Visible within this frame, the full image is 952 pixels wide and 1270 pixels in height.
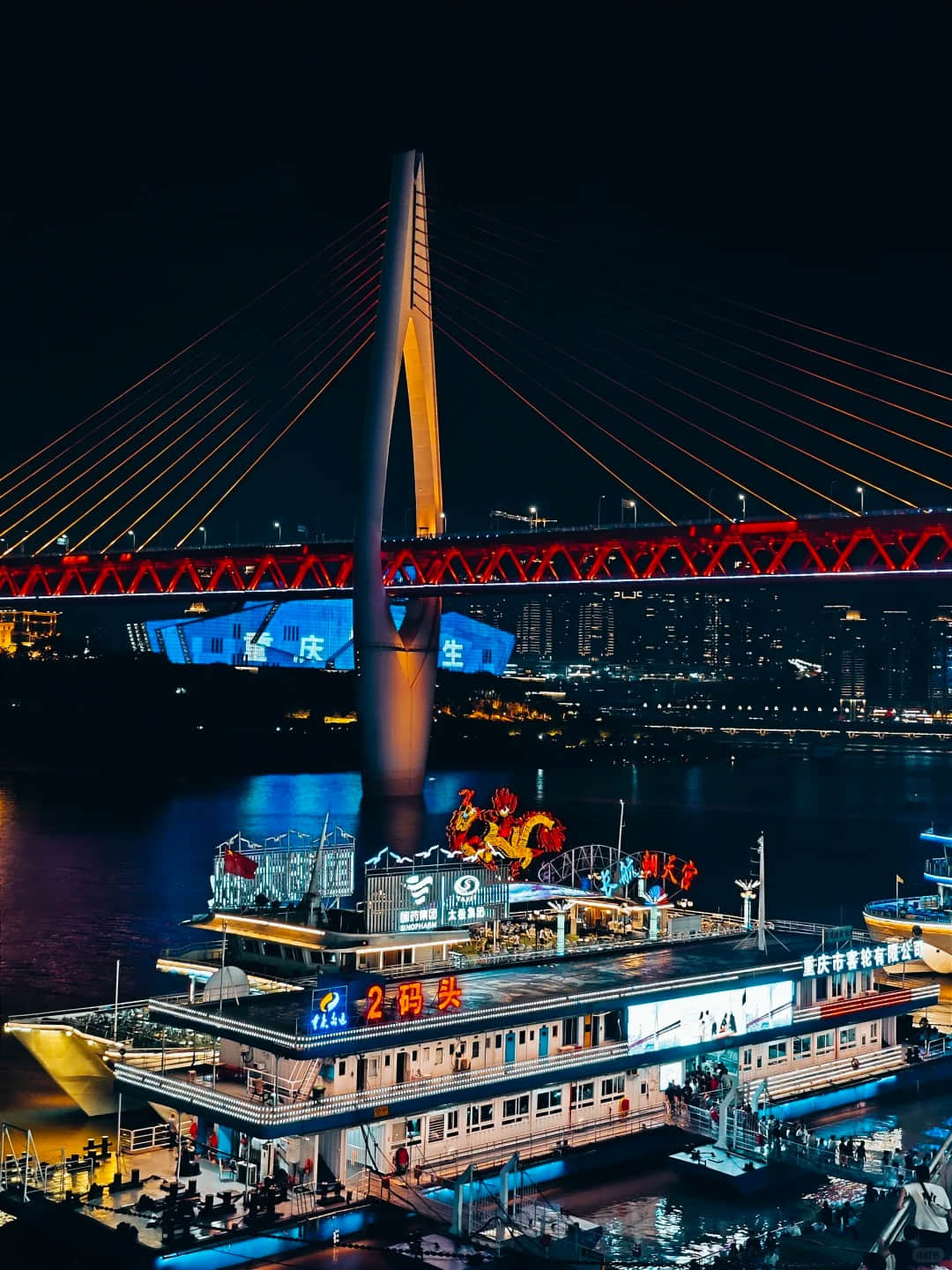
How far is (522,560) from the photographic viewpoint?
5394cm

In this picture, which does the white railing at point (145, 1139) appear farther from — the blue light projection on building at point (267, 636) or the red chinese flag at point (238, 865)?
the blue light projection on building at point (267, 636)

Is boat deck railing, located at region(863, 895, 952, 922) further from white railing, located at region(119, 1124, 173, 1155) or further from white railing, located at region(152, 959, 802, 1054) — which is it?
white railing, located at region(119, 1124, 173, 1155)

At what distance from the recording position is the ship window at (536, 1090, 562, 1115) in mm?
17203

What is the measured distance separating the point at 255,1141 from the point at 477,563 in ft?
129

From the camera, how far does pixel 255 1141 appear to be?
15344 mm

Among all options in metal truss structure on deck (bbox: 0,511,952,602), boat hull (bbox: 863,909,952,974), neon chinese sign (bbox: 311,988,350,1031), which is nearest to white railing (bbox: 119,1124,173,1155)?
neon chinese sign (bbox: 311,988,350,1031)

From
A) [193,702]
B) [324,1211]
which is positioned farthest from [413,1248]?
[193,702]

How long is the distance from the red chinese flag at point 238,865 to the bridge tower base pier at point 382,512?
1138 inches

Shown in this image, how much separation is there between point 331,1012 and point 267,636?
10136 centimetres

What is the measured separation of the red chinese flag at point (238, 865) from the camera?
19.5 m

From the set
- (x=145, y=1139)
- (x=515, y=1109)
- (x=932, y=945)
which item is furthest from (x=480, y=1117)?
(x=932, y=945)

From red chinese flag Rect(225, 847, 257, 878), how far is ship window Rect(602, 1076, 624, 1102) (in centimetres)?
515

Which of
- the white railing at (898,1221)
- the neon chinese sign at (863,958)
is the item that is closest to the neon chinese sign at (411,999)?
the white railing at (898,1221)

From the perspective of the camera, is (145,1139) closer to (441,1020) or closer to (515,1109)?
(441,1020)
